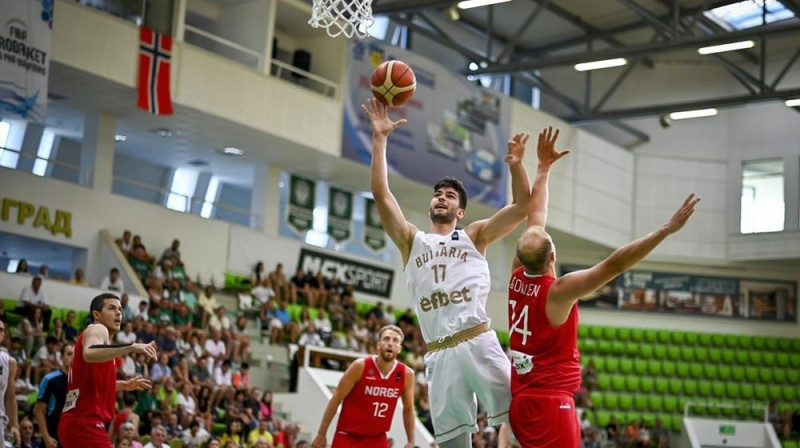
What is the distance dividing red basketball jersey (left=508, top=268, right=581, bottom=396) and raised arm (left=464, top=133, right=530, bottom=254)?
707 millimetres

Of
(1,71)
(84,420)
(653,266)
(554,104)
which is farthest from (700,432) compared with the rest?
(84,420)

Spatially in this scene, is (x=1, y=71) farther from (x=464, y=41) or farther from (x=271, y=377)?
(x=464, y=41)

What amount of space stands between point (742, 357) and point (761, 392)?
1.31 m

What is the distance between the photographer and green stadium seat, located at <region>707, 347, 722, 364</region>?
3456 centimetres

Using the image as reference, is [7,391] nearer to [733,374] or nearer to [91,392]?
[91,392]

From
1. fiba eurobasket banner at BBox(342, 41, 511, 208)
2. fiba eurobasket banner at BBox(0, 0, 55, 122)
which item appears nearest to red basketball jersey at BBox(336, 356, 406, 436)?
fiba eurobasket banner at BBox(0, 0, 55, 122)

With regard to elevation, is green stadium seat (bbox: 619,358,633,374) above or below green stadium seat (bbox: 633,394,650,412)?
above

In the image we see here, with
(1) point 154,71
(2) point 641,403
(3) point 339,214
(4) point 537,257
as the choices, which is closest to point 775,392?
(2) point 641,403

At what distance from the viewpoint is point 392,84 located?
9164 millimetres

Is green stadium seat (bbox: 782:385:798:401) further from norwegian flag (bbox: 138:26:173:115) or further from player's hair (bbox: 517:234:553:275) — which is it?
player's hair (bbox: 517:234:553:275)

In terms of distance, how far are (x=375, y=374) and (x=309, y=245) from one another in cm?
1749

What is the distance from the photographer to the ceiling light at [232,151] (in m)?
27.7

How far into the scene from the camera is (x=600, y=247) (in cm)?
3553

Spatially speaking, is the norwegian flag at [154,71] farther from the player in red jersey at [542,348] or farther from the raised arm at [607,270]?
the raised arm at [607,270]
